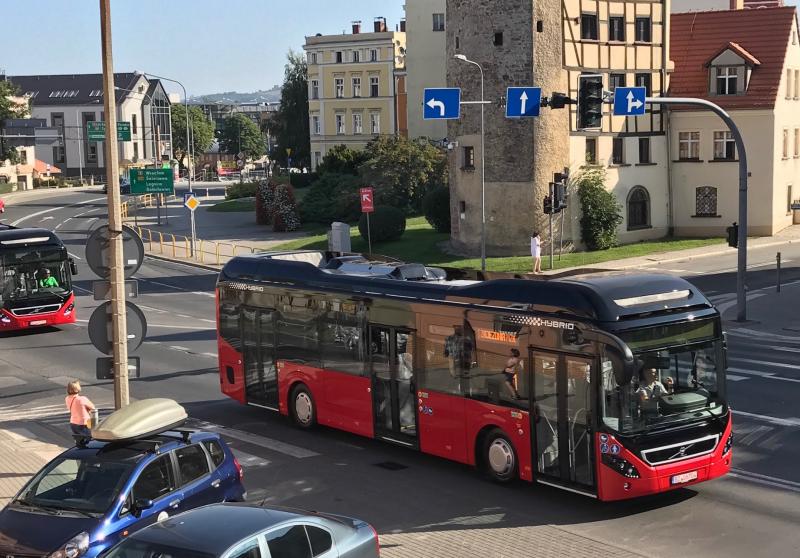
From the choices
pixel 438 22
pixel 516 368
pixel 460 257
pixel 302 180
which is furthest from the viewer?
pixel 302 180

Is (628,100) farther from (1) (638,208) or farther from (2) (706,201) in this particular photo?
(2) (706,201)

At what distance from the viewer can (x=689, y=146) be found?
51.7 m

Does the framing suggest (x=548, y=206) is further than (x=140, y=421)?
Yes

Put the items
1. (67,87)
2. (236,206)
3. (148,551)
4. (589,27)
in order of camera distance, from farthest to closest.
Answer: (67,87), (236,206), (589,27), (148,551)

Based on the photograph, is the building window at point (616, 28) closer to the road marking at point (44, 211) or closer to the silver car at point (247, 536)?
the silver car at point (247, 536)

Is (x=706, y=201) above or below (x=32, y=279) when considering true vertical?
above

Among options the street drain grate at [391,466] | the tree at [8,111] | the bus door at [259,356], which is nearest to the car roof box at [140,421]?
the street drain grate at [391,466]

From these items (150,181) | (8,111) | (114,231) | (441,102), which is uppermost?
(8,111)

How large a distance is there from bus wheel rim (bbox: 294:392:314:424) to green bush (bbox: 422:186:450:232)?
114ft

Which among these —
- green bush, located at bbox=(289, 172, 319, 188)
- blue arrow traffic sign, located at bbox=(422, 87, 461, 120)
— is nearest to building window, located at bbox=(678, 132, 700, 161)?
blue arrow traffic sign, located at bbox=(422, 87, 461, 120)

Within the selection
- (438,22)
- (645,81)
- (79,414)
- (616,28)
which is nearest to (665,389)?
(79,414)

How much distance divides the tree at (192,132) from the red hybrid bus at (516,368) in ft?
445

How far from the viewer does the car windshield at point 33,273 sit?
30562 millimetres

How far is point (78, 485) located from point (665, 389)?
7090mm
